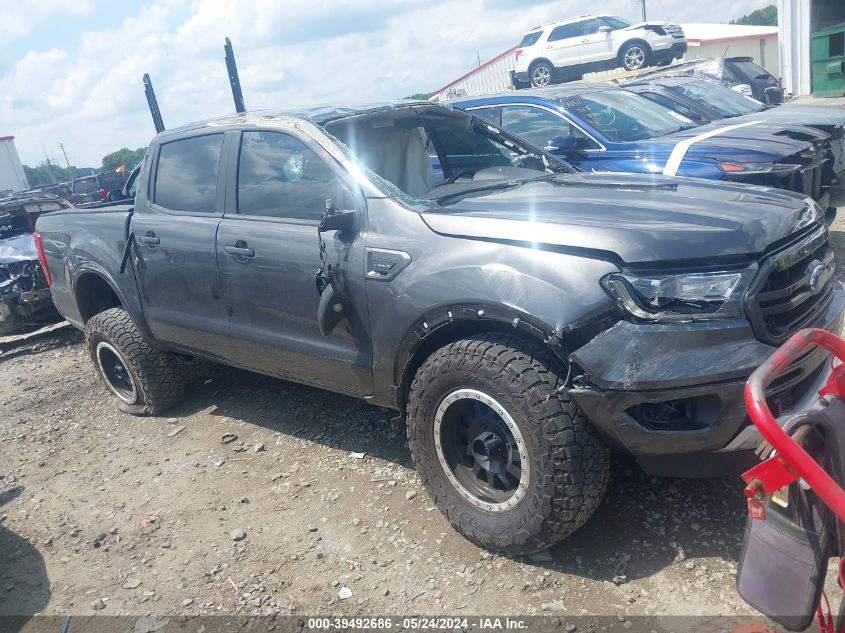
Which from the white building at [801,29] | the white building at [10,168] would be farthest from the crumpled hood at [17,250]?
the white building at [10,168]

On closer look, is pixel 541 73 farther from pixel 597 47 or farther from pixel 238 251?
pixel 238 251

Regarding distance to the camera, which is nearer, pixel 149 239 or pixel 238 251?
pixel 238 251

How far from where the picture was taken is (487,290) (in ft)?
8.96

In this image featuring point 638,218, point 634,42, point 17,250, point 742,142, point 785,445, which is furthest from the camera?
point 634,42

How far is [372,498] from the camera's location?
3.52 metres

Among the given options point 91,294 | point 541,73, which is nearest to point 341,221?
point 91,294

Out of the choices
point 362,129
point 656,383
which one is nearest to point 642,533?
point 656,383

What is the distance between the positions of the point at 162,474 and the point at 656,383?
3049 millimetres

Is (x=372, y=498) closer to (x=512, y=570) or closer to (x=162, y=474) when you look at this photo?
(x=512, y=570)

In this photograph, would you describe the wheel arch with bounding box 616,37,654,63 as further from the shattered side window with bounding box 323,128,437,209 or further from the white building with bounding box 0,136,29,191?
the white building with bounding box 0,136,29,191

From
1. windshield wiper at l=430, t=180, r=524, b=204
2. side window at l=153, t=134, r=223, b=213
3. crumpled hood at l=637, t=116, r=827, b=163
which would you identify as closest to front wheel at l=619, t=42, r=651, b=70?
crumpled hood at l=637, t=116, r=827, b=163

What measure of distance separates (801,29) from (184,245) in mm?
23874

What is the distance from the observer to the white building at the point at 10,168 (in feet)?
132

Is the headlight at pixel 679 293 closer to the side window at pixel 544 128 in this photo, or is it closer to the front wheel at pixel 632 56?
the side window at pixel 544 128
